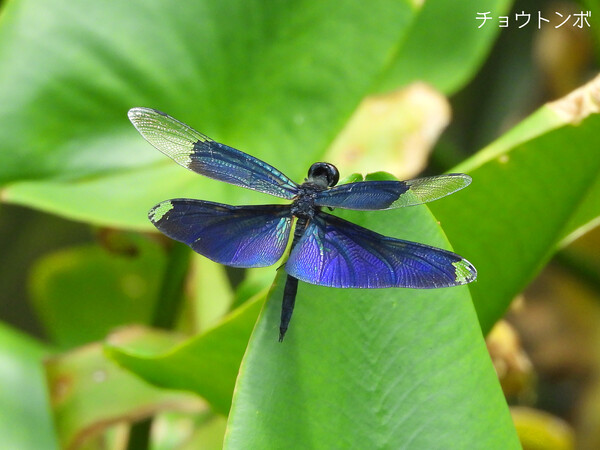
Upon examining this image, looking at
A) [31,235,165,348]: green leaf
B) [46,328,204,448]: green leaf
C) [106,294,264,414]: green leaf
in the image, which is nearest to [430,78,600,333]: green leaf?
[106,294,264,414]: green leaf

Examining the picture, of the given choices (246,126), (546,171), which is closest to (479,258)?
(546,171)

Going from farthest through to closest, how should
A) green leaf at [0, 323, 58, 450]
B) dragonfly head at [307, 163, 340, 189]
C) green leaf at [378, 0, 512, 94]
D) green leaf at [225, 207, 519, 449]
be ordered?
green leaf at [378, 0, 512, 94], green leaf at [0, 323, 58, 450], dragonfly head at [307, 163, 340, 189], green leaf at [225, 207, 519, 449]

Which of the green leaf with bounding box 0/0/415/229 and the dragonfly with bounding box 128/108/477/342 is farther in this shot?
the green leaf with bounding box 0/0/415/229

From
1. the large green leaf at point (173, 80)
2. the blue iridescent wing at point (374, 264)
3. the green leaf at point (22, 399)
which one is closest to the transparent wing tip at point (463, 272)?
the blue iridescent wing at point (374, 264)

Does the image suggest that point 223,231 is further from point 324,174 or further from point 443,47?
point 443,47

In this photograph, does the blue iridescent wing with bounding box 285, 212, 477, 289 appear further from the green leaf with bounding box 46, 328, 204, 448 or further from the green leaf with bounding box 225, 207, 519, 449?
the green leaf with bounding box 46, 328, 204, 448

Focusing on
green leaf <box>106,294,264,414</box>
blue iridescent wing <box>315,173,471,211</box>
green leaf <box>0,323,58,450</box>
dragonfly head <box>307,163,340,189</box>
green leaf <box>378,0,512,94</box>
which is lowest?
green leaf <box>0,323,58,450</box>

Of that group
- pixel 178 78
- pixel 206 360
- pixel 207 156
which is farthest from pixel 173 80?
pixel 206 360

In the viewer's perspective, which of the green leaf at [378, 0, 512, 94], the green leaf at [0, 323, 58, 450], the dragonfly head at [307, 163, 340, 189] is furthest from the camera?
the green leaf at [378, 0, 512, 94]
